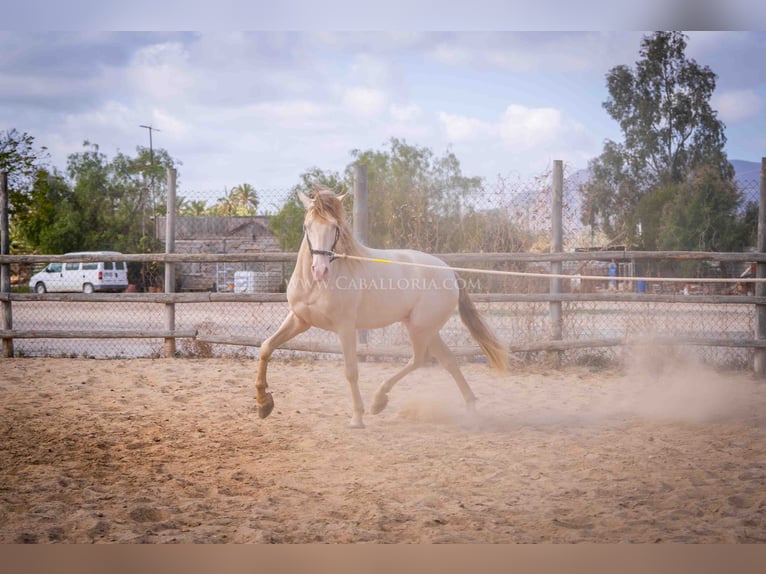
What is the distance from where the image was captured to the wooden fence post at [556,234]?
6711mm

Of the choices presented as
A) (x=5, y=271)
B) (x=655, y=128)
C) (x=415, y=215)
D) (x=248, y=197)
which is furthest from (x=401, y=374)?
(x=655, y=128)

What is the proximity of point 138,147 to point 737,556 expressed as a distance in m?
21.0

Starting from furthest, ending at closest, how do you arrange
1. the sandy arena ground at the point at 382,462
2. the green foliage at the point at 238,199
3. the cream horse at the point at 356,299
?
the green foliage at the point at 238,199 → the cream horse at the point at 356,299 → the sandy arena ground at the point at 382,462

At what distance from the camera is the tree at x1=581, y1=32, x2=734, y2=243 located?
20781mm

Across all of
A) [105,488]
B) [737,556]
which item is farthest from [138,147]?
[737,556]

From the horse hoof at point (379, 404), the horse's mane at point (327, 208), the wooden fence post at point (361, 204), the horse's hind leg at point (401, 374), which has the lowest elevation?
the horse hoof at point (379, 404)

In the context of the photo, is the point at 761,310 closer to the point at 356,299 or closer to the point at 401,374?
the point at 401,374

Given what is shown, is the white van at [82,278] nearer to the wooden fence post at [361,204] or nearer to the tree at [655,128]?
the wooden fence post at [361,204]

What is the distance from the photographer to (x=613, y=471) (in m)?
3.27

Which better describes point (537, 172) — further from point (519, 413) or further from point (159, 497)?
point (159, 497)

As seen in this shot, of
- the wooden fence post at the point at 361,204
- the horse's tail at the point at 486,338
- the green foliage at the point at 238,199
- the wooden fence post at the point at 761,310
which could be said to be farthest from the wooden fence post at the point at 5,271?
the wooden fence post at the point at 761,310

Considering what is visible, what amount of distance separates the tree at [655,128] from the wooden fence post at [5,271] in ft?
54.9

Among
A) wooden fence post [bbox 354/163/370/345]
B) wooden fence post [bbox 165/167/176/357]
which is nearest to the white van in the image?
wooden fence post [bbox 165/167/176/357]

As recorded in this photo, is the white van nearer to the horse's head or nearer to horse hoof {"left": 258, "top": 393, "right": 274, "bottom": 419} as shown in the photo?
horse hoof {"left": 258, "top": 393, "right": 274, "bottom": 419}
